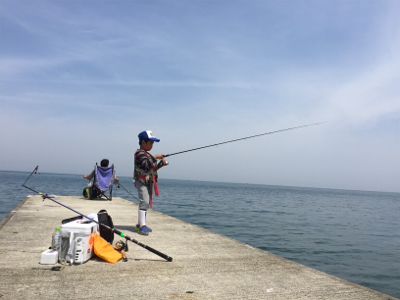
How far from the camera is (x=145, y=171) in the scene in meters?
5.97

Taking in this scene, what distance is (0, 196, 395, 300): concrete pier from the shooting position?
10.6 ft

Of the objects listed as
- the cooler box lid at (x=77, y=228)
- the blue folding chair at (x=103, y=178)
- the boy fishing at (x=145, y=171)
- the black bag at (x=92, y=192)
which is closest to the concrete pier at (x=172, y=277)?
the cooler box lid at (x=77, y=228)

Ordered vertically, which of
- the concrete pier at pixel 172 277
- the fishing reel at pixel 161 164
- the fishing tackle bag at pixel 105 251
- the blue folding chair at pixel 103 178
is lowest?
the concrete pier at pixel 172 277

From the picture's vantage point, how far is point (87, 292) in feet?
10.4

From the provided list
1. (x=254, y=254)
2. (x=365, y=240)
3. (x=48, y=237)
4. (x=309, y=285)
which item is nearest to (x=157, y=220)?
(x=48, y=237)

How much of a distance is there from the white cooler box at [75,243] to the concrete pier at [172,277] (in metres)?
0.13

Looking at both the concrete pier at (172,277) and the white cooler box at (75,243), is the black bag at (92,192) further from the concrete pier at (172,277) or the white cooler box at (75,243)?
the white cooler box at (75,243)

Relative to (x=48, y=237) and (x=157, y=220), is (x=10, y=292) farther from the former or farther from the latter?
(x=157, y=220)

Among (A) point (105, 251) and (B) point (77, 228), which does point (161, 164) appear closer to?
(A) point (105, 251)

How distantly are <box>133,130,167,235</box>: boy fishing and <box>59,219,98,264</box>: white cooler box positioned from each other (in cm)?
187

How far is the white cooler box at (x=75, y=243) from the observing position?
400 cm

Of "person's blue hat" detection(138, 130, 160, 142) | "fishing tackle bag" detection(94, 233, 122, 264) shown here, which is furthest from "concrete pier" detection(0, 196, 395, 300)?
"person's blue hat" detection(138, 130, 160, 142)

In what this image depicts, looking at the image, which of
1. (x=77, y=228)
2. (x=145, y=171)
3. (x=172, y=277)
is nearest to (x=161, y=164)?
(x=145, y=171)

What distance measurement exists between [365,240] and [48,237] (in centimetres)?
1167
